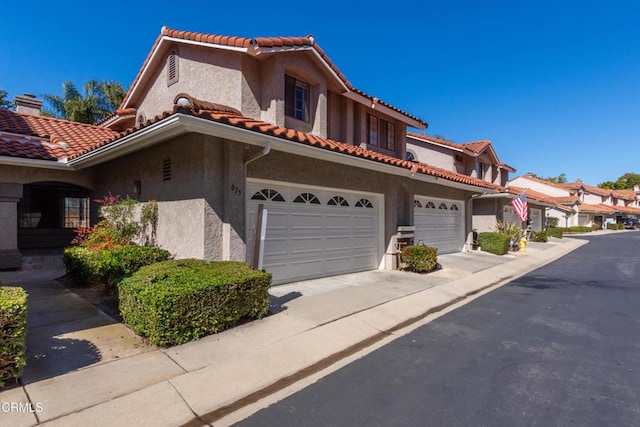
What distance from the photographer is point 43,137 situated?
1112 cm

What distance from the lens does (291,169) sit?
8.22 meters

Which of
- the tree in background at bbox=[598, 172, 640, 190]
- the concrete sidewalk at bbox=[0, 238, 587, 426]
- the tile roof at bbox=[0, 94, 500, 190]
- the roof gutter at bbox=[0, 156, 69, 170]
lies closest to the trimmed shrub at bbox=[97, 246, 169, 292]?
the concrete sidewalk at bbox=[0, 238, 587, 426]

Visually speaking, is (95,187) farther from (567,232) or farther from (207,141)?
(567,232)

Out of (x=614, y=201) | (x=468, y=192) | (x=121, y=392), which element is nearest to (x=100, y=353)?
(x=121, y=392)

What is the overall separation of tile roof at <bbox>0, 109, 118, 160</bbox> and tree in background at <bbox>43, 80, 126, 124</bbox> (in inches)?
424

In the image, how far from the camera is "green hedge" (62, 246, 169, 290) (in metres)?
6.91

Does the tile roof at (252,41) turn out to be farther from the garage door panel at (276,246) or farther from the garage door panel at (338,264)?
the garage door panel at (338,264)

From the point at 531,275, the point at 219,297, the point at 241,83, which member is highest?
the point at 241,83

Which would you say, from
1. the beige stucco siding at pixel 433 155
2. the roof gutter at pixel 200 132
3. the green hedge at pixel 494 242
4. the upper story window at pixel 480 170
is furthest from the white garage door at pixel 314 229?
the upper story window at pixel 480 170

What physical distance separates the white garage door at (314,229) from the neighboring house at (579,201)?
131 feet

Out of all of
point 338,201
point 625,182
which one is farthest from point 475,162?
point 625,182

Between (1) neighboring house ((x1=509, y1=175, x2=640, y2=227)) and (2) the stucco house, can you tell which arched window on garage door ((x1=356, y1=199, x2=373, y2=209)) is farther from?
(1) neighboring house ((x1=509, y1=175, x2=640, y2=227))

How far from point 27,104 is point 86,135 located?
4234 millimetres

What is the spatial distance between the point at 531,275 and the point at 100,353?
12.4 metres
